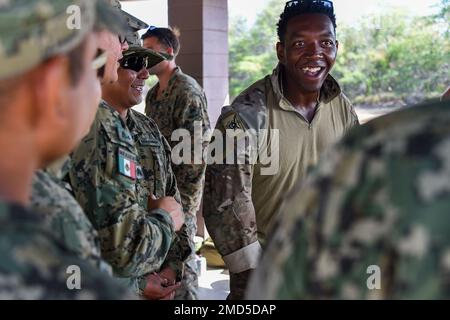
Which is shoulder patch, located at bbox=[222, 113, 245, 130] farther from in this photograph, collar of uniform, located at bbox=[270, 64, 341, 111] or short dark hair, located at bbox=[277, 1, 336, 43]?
short dark hair, located at bbox=[277, 1, 336, 43]

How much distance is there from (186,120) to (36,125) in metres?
4.01

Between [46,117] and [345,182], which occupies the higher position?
[46,117]

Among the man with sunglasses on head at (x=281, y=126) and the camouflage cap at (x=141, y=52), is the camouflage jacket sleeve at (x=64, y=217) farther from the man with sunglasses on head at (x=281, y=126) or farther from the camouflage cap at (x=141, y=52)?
the camouflage cap at (x=141, y=52)

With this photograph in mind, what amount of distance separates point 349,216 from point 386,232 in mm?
52

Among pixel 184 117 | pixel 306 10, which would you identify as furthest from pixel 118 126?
pixel 184 117

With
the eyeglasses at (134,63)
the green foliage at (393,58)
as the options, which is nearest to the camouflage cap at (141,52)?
the eyeglasses at (134,63)

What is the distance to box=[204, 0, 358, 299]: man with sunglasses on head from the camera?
2.69m

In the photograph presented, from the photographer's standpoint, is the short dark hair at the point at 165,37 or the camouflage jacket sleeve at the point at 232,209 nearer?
the camouflage jacket sleeve at the point at 232,209

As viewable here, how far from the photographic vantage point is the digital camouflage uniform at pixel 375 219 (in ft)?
2.61

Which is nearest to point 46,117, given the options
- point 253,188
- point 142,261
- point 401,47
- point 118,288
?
point 118,288

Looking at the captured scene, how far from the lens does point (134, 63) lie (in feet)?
10.2
